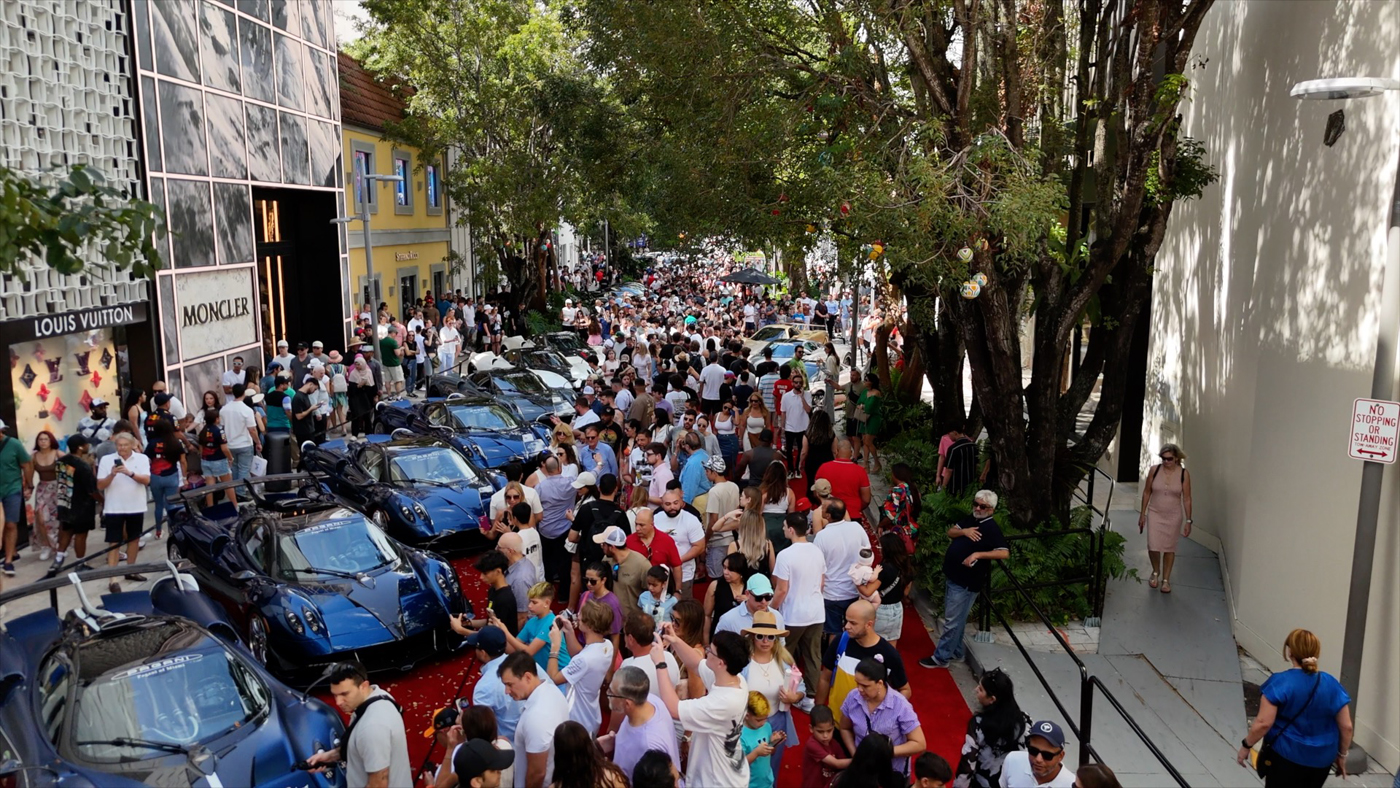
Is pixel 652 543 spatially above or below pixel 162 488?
above

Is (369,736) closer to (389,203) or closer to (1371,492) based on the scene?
(1371,492)

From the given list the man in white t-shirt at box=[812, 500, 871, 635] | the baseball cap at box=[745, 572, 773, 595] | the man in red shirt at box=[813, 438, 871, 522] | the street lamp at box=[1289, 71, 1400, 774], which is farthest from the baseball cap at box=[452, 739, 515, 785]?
the street lamp at box=[1289, 71, 1400, 774]

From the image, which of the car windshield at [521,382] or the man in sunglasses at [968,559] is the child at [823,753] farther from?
the car windshield at [521,382]

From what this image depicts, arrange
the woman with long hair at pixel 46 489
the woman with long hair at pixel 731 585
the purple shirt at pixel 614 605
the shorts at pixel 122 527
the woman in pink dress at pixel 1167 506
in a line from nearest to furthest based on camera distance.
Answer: the purple shirt at pixel 614 605, the woman with long hair at pixel 731 585, the woman in pink dress at pixel 1167 506, the shorts at pixel 122 527, the woman with long hair at pixel 46 489

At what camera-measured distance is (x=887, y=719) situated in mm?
5863

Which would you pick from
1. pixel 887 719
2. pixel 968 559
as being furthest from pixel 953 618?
pixel 887 719

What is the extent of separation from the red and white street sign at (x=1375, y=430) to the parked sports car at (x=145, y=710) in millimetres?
7091

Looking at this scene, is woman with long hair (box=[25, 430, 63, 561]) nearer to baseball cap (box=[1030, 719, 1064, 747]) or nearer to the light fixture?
baseball cap (box=[1030, 719, 1064, 747])

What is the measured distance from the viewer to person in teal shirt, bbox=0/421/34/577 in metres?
11.5

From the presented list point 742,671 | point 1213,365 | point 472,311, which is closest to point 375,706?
point 742,671

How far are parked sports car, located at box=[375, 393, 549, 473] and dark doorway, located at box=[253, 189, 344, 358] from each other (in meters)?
8.82

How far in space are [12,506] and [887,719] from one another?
10.2m

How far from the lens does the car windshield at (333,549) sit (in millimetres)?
9453

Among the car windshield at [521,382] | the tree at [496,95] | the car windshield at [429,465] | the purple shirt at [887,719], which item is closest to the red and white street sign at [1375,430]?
the purple shirt at [887,719]
